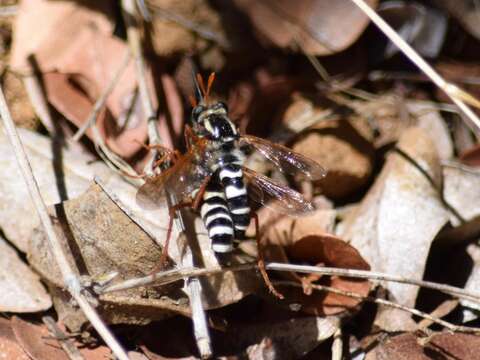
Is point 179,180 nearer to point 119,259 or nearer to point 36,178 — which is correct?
point 119,259

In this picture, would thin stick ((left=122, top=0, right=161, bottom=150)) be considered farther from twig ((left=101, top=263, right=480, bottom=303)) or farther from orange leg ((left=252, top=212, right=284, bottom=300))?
twig ((left=101, top=263, right=480, bottom=303))

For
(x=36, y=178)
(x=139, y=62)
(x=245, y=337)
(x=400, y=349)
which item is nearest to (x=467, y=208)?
(x=400, y=349)

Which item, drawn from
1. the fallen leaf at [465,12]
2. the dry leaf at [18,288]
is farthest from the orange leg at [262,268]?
the fallen leaf at [465,12]

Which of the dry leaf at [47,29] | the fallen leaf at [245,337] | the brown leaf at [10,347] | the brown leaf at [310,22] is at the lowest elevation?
the fallen leaf at [245,337]

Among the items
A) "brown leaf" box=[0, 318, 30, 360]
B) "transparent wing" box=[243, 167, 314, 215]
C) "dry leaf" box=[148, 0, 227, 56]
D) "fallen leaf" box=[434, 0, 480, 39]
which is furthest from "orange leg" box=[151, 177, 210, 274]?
"fallen leaf" box=[434, 0, 480, 39]

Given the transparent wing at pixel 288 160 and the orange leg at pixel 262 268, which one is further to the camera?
the transparent wing at pixel 288 160

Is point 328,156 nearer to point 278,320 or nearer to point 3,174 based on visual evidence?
point 278,320

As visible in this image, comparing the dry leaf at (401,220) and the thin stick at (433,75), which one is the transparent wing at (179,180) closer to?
the dry leaf at (401,220)

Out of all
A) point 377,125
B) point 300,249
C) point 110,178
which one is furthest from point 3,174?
point 377,125
